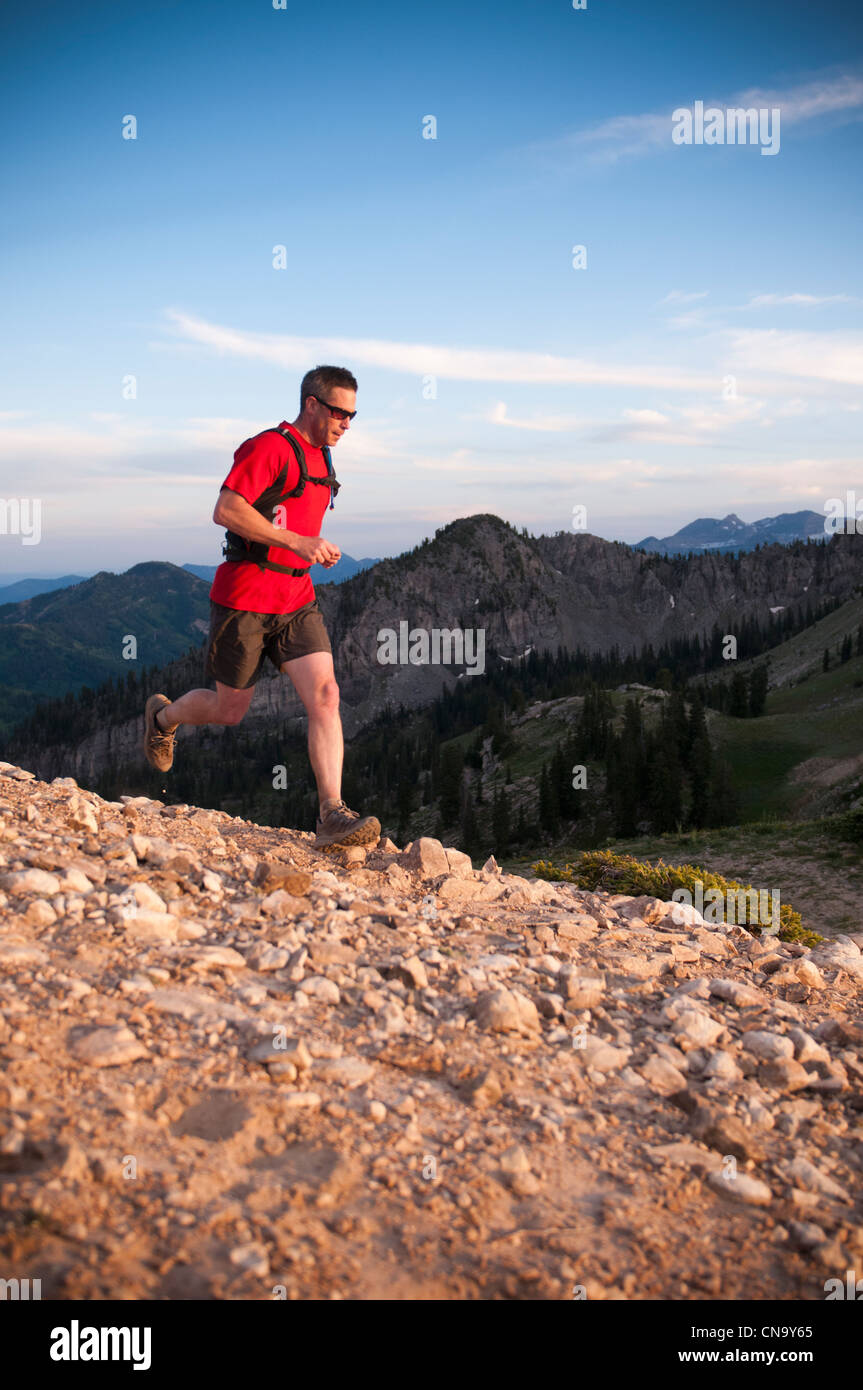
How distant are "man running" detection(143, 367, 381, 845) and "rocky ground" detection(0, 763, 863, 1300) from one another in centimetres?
159

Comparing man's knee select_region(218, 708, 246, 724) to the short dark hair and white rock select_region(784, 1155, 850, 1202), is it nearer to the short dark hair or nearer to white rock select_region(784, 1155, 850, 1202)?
the short dark hair

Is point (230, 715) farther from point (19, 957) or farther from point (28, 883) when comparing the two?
point (19, 957)

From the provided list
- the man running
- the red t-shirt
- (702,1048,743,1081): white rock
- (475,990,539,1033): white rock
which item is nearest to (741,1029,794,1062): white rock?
→ (702,1048,743,1081): white rock

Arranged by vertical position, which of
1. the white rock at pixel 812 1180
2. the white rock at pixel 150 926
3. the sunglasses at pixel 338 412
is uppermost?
the sunglasses at pixel 338 412

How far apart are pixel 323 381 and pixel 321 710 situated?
2.96m

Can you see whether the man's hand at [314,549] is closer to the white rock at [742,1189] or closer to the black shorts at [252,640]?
the black shorts at [252,640]

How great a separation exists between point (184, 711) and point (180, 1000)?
177 inches

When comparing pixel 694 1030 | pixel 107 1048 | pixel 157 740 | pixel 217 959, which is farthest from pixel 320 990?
pixel 157 740

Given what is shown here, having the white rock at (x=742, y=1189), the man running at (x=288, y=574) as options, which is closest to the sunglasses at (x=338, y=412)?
the man running at (x=288, y=574)

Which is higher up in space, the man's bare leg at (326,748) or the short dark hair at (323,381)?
the short dark hair at (323,381)

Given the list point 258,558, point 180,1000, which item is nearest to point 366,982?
point 180,1000

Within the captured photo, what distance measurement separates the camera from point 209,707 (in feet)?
29.0

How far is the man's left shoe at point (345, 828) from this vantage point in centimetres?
854

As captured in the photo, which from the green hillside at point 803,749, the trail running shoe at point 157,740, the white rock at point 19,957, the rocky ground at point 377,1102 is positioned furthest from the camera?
the green hillside at point 803,749
